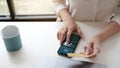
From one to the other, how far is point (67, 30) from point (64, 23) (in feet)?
0.24

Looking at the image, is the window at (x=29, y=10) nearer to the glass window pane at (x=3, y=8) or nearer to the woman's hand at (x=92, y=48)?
the glass window pane at (x=3, y=8)

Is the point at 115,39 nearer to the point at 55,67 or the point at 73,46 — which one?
the point at 73,46

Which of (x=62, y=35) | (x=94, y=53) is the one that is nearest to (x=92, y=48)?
(x=94, y=53)

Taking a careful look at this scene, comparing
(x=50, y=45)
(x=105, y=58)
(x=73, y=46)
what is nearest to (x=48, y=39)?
(x=50, y=45)

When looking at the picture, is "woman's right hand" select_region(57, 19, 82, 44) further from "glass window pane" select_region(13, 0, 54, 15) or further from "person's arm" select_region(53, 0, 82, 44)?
"glass window pane" select_region(13, 0, 54, 15)

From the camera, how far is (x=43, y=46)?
3.43 feet

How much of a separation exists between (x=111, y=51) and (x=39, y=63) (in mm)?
365

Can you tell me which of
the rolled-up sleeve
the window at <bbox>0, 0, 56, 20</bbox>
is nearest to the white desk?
the rolled-up sleeve

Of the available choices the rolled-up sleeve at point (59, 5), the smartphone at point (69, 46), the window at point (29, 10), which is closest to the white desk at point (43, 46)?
the smartphone at point (69, 46)

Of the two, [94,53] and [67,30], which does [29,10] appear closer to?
[67,30]

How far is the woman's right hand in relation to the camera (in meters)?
1.06

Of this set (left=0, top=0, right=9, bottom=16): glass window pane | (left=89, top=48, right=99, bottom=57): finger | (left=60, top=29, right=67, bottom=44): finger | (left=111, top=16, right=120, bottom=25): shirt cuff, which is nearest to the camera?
(left=89, top=48, right=99, bottom=57): finger

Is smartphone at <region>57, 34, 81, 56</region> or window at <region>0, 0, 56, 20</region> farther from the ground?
smartphone at <region>57, 34, 81, 56</region>

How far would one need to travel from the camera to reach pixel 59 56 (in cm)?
99
